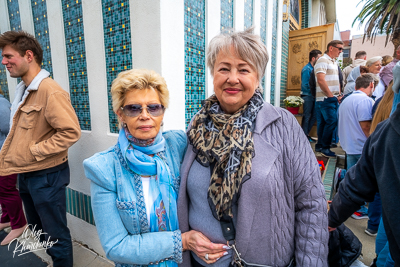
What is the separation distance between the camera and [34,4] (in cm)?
331

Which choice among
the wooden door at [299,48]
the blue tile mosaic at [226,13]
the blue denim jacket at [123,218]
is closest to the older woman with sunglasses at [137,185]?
the blue denim jacket at [123,218]

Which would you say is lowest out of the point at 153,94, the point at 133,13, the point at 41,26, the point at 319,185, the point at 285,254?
the point at 285,254

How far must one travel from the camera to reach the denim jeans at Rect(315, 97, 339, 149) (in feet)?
15.8

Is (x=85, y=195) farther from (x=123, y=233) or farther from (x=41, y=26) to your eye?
(x=41, y=26)

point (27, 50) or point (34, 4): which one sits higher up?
point (34, 4)

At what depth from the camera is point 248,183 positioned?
119cm

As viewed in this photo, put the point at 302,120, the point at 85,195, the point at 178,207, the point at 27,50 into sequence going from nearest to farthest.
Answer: the point at 178,207
the point at 27,50
the point at 85,195
the point at 302,120

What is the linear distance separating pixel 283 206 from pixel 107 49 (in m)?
2.47

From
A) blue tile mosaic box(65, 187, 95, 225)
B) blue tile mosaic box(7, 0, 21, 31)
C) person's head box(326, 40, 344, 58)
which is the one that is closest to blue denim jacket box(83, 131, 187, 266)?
blue tile mosaic box(65, 187, 95, 225)

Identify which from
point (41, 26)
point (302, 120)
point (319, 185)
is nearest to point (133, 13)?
point (41, 26)

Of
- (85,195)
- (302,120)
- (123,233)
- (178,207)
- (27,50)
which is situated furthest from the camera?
(302,120)

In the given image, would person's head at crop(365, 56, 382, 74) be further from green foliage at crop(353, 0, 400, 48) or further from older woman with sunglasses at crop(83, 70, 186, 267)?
green foliage at crop(353, 0, 400, 48)

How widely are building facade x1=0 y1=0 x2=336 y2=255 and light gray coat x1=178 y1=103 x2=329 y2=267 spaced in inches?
52.4

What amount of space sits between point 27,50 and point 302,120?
587cm
